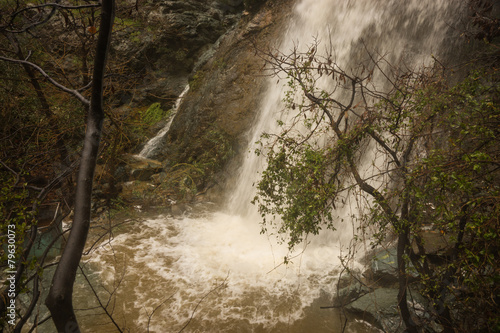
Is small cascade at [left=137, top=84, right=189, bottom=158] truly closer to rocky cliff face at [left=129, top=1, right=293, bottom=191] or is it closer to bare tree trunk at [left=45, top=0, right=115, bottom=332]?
rocky cliff face at [left=129, top=1, right=293, bottom=191]

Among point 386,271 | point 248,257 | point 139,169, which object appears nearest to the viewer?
point 386,271

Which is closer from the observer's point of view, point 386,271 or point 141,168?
point 386,271

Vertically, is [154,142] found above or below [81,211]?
above

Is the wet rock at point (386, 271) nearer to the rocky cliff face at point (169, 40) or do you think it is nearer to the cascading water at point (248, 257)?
the cascading water at point (248, 257)

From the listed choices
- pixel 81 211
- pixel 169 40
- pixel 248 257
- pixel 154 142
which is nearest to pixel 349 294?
pixel 248 257

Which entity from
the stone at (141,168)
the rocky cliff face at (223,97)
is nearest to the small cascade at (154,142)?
the rocky cliff face at (223,97)

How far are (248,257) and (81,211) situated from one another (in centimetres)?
621

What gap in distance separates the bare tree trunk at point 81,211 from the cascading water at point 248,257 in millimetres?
2555

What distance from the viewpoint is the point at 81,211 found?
5.40 ft

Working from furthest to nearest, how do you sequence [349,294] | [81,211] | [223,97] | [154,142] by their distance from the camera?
[154,142], [223,97], [349,294], [81,211]

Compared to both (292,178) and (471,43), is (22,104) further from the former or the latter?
(471,43)

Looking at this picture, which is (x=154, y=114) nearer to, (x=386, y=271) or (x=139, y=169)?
(x=139, y=169)

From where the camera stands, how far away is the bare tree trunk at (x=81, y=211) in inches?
57.4

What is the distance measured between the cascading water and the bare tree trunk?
2.55 metres
